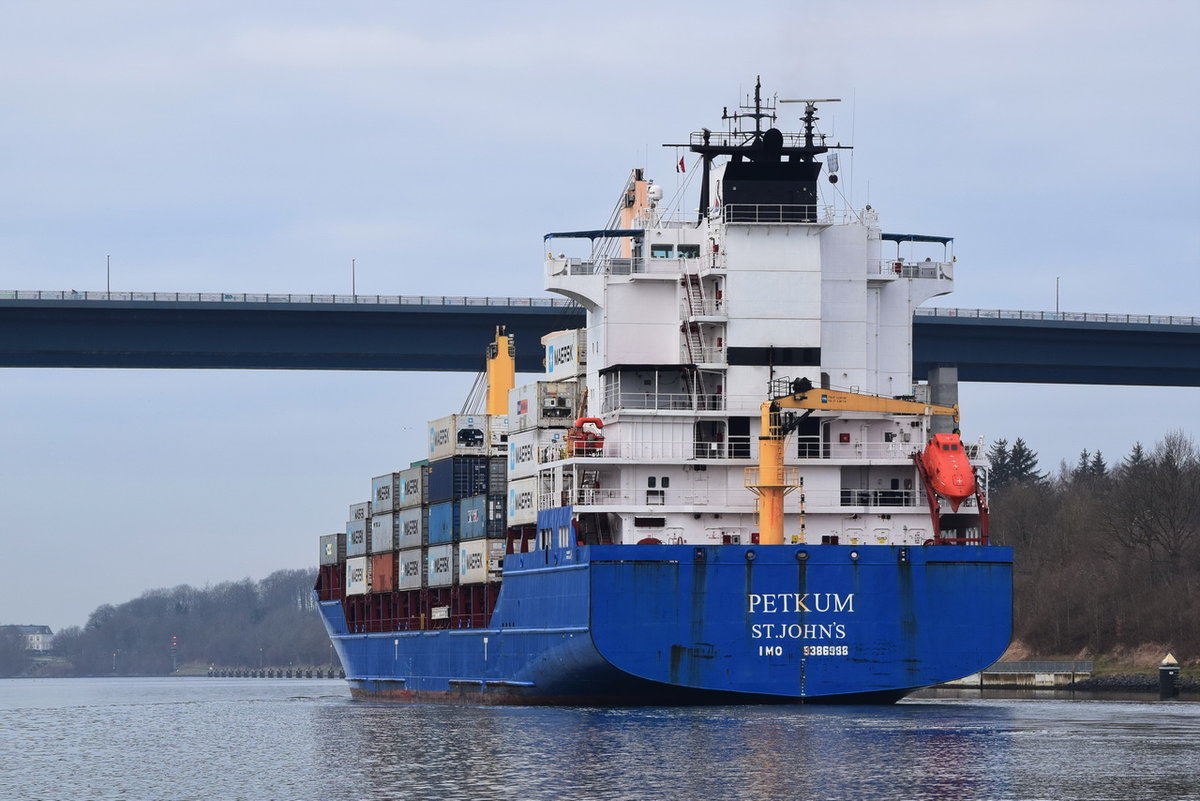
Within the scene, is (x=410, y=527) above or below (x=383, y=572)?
above

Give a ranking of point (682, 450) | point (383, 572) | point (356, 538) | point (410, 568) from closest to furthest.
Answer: point (682, 450) < point (410, 568) < point (383, 572) < point (356, 538)

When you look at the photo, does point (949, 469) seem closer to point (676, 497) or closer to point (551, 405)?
point (676, 497)

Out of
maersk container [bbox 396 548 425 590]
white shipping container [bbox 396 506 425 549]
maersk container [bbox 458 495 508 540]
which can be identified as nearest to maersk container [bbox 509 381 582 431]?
maersk container [bbox 458 495 508 540]

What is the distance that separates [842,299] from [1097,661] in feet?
106

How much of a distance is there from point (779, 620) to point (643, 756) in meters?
10.6

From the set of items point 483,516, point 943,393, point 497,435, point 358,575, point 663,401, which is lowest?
point 358,575

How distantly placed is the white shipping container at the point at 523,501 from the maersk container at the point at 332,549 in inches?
882

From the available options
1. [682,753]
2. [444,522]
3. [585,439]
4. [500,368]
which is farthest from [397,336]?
[682,753]

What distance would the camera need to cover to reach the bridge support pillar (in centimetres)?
5419

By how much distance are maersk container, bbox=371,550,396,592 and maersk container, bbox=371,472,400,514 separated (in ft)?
5.60

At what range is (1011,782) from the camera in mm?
34625

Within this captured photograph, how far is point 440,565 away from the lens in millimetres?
65125

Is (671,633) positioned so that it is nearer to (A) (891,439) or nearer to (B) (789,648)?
(B) (789,648)

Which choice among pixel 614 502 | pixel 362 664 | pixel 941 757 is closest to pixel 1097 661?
pixel 362 664
